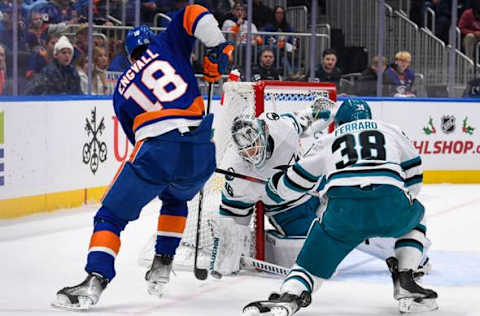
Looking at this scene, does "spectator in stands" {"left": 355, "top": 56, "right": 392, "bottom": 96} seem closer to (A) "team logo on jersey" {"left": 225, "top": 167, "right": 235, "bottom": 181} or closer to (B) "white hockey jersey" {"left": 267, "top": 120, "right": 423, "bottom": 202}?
(A) "team logo on jersey" {"left": 225, "top": 167, "right": 235, "bottom": 181}

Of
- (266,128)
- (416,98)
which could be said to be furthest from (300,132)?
(416,98)

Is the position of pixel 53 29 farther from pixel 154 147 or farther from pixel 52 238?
pixel 154 147

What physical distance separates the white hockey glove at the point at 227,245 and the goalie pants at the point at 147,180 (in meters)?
0.68

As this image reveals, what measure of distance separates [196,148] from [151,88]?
32cm

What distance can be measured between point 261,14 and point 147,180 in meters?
5.71

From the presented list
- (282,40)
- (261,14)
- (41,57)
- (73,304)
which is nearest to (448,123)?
(282,40)

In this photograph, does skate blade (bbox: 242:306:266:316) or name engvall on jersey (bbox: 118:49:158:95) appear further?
name engvall on jersey (bbox: 118:49:158:95)

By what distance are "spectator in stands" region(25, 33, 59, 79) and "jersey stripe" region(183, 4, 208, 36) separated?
10.9 ft

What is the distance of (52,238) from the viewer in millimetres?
6531

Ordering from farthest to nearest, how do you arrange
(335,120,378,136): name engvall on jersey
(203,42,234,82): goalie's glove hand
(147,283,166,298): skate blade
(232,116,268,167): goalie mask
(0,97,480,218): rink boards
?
(0,97,480,218): rink boards
(232,116,268,167): goalie mask
(147,283,166,298): skate blade
(203,42,234,82): goalie's glove hand
(335,120,378,136): name engvall on jersey

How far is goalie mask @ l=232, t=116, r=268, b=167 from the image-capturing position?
16.7ft

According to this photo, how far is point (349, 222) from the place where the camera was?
420cm

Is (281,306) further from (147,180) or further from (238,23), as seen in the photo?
(238,23)

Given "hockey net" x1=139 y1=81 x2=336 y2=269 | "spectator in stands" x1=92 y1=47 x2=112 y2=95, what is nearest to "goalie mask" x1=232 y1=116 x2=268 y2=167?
"hockey net" x1=139 y1=81 x2=336 y2=269
